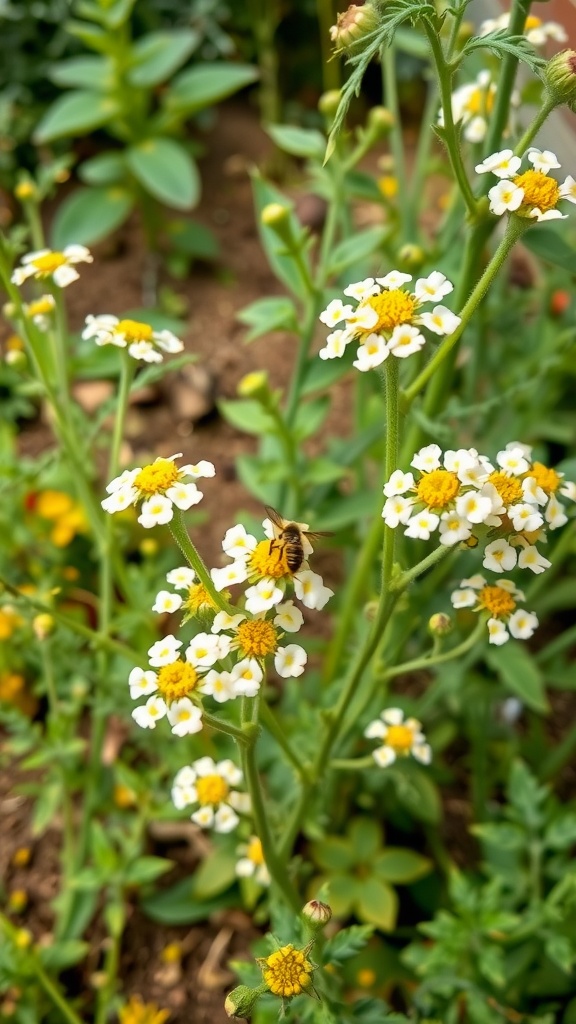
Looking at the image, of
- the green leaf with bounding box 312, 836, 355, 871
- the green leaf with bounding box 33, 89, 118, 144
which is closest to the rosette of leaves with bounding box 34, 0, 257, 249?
the green leaf with bounding box 33, 89, 118, 144

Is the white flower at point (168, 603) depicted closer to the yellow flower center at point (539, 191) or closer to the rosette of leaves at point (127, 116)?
the yellow flower center at point (539, 191)

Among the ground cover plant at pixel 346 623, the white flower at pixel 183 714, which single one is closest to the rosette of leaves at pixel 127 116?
the ground cover plant at pixel 346 623

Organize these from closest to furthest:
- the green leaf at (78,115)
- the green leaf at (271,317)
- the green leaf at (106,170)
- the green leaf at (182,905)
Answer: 1. the green leaf at (271,317)
2. the green leaf at (182,905)
3. the green leaf at (78,115)
4. the green leaf at (106,170)

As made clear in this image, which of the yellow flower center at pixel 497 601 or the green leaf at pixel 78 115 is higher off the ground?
the green leaf at pixel 78 115

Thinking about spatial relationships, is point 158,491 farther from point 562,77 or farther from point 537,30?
point 537,30

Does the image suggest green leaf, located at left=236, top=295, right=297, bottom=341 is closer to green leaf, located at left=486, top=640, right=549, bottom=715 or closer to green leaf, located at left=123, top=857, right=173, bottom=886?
green leaf, located at left=486, top=640, right=549, bottom=715

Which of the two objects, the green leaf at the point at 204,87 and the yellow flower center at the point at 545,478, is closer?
the yellow flower center at the point at 545,478
